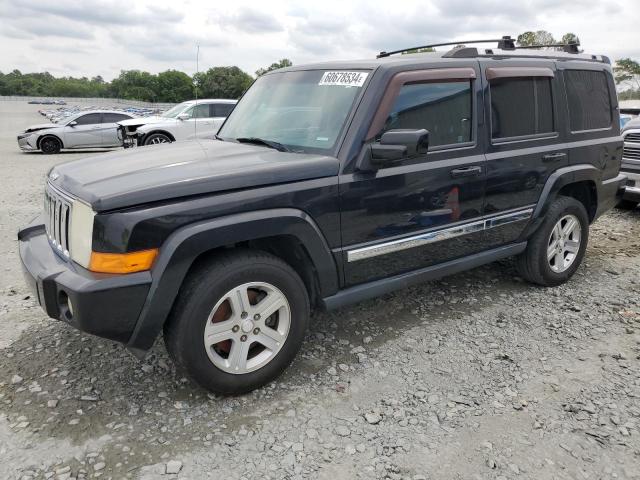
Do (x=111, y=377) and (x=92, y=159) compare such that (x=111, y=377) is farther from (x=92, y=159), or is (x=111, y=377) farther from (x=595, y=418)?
(x=595, y=418)

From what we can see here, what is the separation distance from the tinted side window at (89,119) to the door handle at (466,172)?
1537 centimetres

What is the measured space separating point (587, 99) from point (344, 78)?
2.50 metres

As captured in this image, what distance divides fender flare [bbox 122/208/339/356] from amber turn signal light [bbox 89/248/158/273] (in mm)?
66

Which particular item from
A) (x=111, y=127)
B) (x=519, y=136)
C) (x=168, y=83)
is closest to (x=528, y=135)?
(x=519, y=136)

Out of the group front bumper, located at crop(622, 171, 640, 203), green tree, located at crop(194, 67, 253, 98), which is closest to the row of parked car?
green tree, located at crop(194, 67, 253, 98)

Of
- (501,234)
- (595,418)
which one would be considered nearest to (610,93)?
(501,234)

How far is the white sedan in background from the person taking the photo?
1575 cm

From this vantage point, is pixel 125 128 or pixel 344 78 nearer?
pixel 344 78

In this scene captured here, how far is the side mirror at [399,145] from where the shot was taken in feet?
9.67

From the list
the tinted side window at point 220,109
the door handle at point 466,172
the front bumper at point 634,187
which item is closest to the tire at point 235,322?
the door handle at point 466,172

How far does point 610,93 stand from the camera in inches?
189

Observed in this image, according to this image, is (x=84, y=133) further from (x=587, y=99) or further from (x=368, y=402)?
(x=368, y=402)

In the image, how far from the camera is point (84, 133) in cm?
1606

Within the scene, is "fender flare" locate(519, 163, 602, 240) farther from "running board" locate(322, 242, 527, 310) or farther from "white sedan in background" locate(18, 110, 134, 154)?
"white sedan in background" locate(18, 110, 134, 154)
